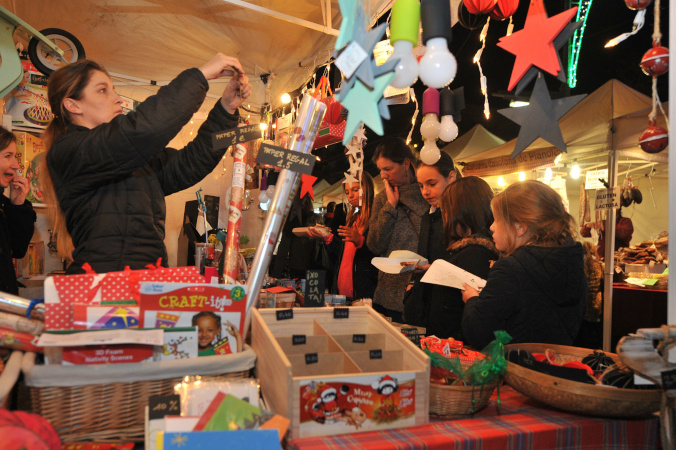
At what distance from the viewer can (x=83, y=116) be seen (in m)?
1.62

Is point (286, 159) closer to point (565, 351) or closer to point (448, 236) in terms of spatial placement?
point (565, 351)

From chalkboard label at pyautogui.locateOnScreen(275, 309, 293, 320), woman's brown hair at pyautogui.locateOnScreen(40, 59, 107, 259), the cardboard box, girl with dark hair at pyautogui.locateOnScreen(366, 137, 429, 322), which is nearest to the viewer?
chalkboard label at pyautogui.locateOnScreen(275, 309, 293, 320)

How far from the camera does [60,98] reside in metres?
1.61

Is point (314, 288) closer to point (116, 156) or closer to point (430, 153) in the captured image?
point (116, 156)

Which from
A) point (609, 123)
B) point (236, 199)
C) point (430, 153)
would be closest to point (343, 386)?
point (236, 199)

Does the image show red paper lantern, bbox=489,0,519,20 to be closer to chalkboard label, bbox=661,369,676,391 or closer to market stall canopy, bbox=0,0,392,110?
market stall canopy, bbox=0,0,392,110

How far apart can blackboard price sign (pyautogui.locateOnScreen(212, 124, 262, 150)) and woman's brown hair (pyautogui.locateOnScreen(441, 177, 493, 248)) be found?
4.38ft

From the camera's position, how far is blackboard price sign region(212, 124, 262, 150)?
4.19ft

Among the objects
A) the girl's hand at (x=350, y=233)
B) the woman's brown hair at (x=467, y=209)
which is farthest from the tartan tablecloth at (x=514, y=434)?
the girl's hand at (x=350, y=233)

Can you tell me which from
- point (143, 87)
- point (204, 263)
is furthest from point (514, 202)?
point (143, 87)

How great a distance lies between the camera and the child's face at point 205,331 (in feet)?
3.16

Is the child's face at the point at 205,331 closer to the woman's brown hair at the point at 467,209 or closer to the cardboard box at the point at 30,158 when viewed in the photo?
the woman's brown hair at the point at 467,209

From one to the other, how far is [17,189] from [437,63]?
272 cm

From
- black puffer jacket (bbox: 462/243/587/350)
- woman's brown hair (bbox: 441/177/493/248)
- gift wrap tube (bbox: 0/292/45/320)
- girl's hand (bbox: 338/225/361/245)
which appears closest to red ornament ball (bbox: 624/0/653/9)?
black puffer jacket (bbox: 462/243/587/350)
